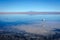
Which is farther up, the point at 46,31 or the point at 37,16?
the point at 37,16

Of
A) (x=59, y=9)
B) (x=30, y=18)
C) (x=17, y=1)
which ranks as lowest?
(x=30, y=18)

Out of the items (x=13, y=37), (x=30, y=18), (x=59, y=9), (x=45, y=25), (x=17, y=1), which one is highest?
(x=17, y=1)

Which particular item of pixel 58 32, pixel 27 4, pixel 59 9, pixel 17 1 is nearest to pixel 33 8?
pixel 27 4

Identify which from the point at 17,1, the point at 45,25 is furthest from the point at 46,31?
the point at 17,1

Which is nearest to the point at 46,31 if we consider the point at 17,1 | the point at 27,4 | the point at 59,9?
the point at 59,9

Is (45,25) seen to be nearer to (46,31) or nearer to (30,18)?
(46,31)

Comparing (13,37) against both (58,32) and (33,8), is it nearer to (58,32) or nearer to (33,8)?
(33,8)

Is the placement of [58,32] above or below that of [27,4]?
below
